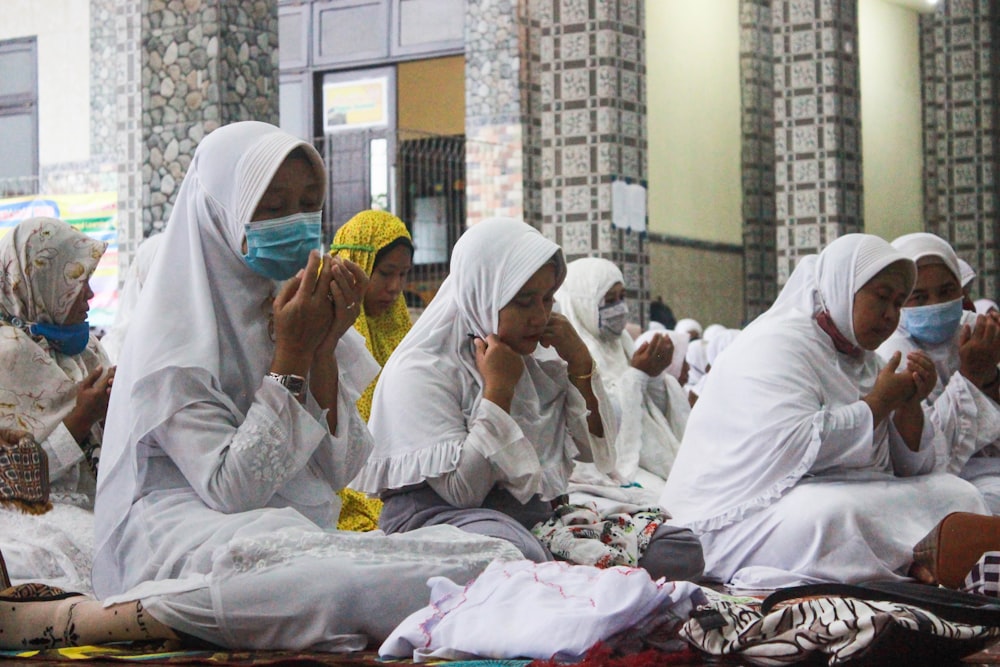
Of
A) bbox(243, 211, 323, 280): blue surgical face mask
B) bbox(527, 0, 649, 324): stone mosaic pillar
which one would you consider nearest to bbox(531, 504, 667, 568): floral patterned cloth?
bbox(243, 211, 323, 280): blue surgical face mask

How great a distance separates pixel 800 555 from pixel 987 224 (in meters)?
7.83

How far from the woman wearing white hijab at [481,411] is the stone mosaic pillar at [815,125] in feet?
20.5

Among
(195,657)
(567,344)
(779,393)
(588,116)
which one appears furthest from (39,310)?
(588,116)

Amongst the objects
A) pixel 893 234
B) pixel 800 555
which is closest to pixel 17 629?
pixel 800 555

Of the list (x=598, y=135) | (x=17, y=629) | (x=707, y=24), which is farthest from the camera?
(x=707, y=24)

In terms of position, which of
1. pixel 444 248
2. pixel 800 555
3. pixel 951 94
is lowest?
pixel 800 555

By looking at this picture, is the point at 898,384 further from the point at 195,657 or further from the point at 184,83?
the point at 184,83

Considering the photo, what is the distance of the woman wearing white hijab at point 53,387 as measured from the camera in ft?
11.5

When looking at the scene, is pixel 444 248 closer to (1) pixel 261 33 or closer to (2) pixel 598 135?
(2) pixel 598 135

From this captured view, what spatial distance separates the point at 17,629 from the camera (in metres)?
2.75

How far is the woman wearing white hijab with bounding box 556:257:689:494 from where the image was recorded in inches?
218

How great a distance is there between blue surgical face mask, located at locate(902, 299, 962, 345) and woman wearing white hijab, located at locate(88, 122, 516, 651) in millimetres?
2537

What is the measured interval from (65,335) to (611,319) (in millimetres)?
2651

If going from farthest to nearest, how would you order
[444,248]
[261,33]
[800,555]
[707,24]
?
[444,248], [707,24], [261,33], [800,555]
